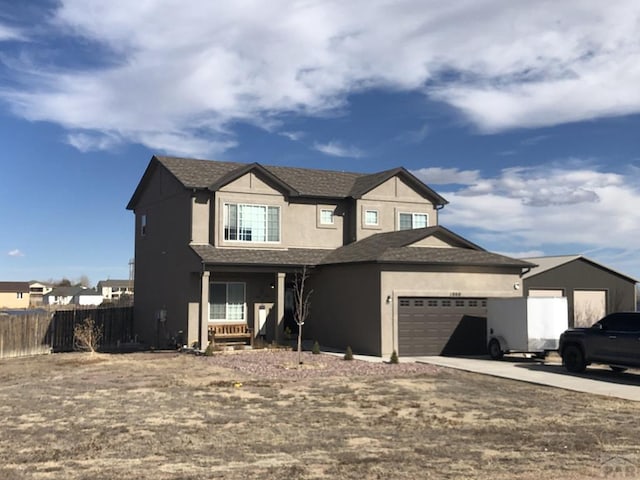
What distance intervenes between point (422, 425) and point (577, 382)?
772 cm

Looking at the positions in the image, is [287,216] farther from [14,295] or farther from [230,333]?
[14,295]

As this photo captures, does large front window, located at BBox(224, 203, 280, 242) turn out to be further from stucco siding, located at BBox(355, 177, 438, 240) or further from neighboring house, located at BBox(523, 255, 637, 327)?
neighboring house, located at BBox(523, 255, 637, 327)

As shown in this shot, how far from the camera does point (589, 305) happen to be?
34.1 metres

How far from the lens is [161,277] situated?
96.5 ft

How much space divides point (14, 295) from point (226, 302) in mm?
70868

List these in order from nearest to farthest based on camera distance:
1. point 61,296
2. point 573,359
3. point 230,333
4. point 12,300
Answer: point 573,359 → point 230,333 → point 12,300 → point 61,296

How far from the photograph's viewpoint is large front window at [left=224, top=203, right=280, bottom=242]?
26906 mm

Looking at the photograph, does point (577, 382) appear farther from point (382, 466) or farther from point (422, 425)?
point (382, 466)

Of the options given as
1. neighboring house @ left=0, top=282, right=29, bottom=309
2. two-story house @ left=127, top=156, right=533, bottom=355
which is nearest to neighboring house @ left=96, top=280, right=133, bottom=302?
neighboring house @ left=0, top=282, right=29, bottom=309

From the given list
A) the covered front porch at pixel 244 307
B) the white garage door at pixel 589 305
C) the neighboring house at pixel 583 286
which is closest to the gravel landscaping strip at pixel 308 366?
the covered front porch at pixel 244 307

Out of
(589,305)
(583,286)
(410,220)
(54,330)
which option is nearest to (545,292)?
(583,286)

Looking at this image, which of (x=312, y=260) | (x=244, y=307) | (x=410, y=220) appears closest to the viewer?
(x=312, y=260)

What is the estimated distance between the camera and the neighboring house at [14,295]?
8588 centimetres

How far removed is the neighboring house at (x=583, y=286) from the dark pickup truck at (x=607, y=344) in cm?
1322
